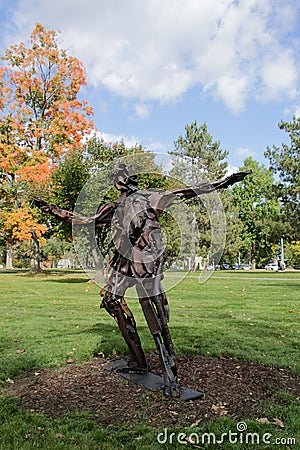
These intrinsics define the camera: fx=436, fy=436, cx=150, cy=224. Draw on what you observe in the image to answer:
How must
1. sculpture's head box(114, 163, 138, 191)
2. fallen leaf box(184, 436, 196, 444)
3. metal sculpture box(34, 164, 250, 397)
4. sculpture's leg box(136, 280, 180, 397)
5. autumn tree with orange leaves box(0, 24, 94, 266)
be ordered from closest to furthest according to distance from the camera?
fallen leaf box(184, 436, 196, 444)
sculpture's leg box(136, 280, 180, 397)
metal sculpture box(34, 164, 250, 397)
sculpture's head box(114, 163, 138, 191)
autumn tree with orange leaves box(0, 24, 94, 266)

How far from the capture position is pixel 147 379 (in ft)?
19.1

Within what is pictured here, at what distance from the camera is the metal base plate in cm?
523

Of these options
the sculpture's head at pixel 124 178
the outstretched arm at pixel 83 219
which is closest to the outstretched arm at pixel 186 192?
the sculpture's head at pixel 124 178

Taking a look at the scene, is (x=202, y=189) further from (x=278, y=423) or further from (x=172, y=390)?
(x=278, y=423)

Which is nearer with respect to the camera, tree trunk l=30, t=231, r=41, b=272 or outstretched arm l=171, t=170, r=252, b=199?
outstretched arm l=171, t=170, r=252, b=199

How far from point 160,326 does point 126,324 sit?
0.70 meters

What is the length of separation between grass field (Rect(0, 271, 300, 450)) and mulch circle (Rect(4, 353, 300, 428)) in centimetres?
21

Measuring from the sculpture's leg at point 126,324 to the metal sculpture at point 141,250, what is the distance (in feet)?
0.04

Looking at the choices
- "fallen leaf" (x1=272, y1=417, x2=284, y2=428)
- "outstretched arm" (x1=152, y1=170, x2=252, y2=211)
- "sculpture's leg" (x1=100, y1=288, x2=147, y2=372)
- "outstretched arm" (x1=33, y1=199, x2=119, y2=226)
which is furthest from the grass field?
"outstretched arm" (x1=33, y1=199, x2=119, y2=226)

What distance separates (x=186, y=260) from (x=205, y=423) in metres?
2.36

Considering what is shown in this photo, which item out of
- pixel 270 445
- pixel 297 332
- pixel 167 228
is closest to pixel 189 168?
pixel 167 228

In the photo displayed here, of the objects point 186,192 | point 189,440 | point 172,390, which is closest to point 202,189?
point 186,192

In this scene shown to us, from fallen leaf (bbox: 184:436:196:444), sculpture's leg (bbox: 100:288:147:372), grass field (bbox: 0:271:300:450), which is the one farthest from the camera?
sculpture's leg (bbox: 100:288:147:372)

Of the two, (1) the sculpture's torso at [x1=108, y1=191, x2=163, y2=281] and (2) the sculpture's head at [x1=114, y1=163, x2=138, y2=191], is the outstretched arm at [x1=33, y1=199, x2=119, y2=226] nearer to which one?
(1) the sculpture's torso at [x1=108, y1=191, x2=163, y2=281]
